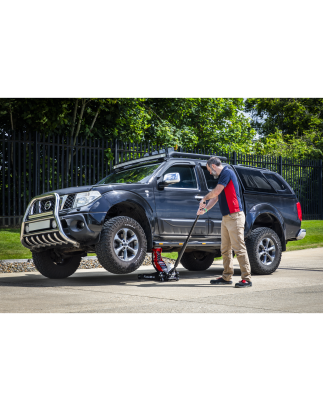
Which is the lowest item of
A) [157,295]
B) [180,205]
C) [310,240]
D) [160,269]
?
[310,240]

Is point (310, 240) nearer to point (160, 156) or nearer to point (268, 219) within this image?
point (268, 219)

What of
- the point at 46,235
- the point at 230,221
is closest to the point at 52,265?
the point at 46,235

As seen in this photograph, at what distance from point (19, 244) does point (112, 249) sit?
5067 mm

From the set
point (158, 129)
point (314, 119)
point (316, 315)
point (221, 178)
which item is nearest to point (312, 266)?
point (221, 178)

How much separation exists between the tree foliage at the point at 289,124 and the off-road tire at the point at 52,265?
89.0ft

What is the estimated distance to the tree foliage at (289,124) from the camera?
114 feet

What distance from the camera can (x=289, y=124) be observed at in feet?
145

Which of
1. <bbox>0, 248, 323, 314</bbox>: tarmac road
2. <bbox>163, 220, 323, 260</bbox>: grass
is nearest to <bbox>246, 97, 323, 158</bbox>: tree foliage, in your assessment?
<bbox>163, 220, 323, 260</bbox>: grass

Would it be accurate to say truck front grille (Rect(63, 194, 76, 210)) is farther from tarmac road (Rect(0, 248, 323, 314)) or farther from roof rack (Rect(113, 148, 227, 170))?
roof rack (Rect(113, 148, 227, 170))

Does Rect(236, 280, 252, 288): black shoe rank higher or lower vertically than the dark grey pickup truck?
lower

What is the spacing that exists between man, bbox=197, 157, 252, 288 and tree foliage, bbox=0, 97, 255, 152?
8651 millimetres

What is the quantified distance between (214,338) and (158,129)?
19540 millimetres

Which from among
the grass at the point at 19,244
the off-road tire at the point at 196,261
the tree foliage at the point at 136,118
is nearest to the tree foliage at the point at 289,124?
the tree foliage at the point at 136,118

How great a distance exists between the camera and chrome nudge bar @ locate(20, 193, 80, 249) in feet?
23.4
